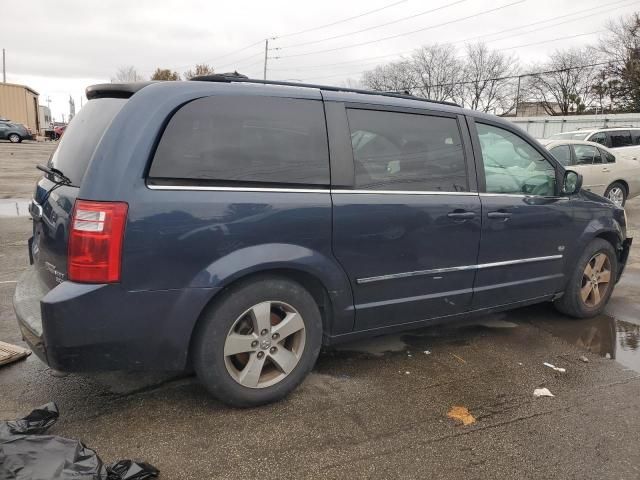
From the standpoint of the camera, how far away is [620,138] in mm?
13789

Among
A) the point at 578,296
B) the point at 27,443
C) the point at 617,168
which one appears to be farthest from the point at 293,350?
the point at 617,168

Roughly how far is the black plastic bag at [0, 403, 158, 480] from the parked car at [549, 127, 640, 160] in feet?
42.4

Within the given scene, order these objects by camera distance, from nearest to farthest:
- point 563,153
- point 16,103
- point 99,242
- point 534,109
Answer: point 99,242 < point 563,153 < point 16,103 < point 534,109

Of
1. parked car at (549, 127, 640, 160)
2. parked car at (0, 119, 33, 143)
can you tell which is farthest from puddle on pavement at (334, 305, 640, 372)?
→ parked car at (0, 119, 33, 143)

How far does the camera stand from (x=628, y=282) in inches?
240

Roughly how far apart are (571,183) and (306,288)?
259 centimetres

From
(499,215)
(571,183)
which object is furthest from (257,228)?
(571,183)

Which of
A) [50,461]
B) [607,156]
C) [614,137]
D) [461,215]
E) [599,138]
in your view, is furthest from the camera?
[614,137]

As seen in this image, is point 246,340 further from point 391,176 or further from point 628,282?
point 628,282

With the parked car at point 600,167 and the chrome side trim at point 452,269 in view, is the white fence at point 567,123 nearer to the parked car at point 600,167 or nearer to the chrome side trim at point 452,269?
the parked car at point 600,167

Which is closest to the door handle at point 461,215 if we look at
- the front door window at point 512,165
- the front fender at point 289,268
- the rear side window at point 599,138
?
the front door window at point 512,165

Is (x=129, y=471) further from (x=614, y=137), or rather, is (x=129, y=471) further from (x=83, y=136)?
(x=614, y=137)

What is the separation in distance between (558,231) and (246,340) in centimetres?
276

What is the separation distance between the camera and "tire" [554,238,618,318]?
446 centimetres
